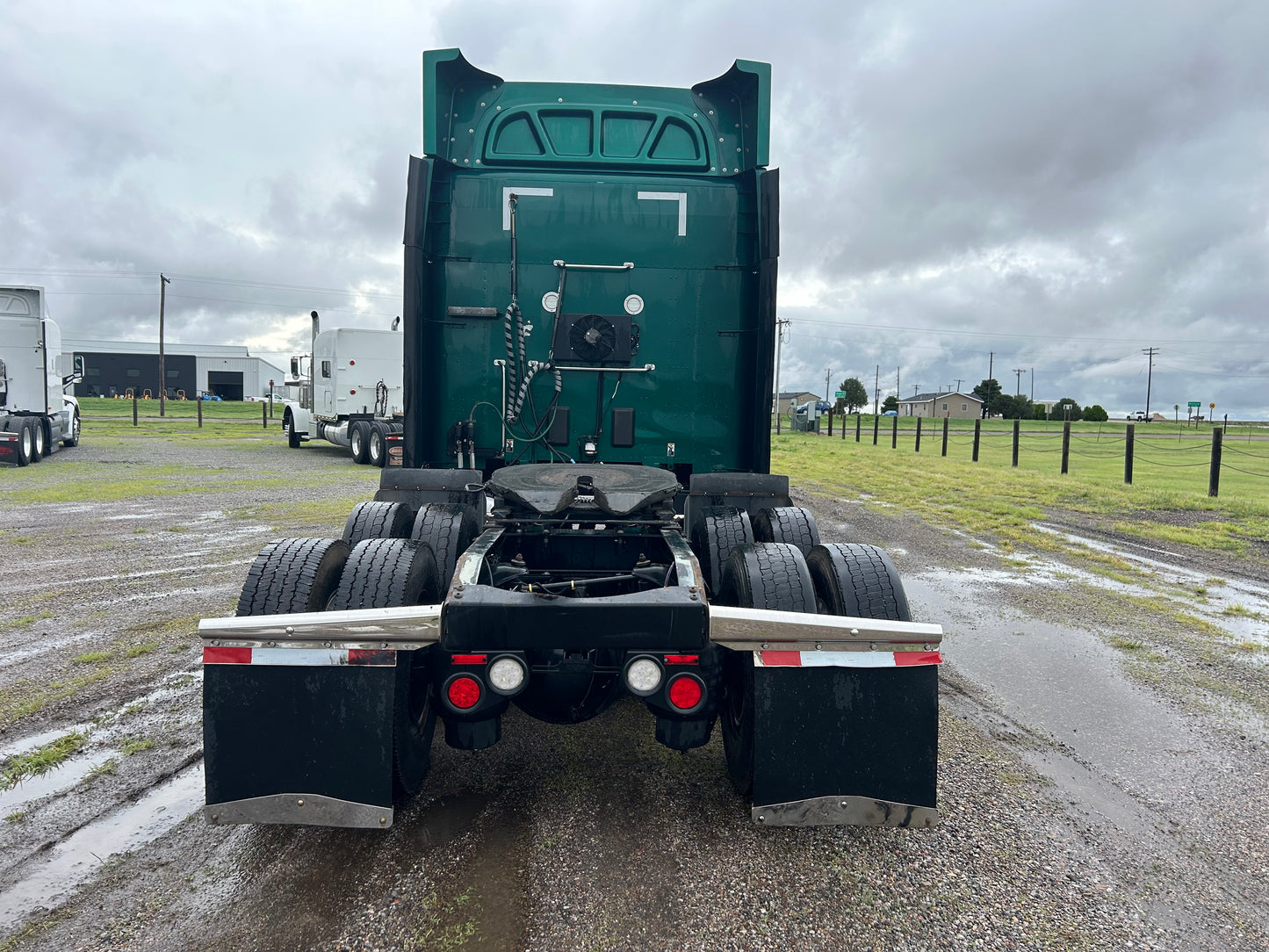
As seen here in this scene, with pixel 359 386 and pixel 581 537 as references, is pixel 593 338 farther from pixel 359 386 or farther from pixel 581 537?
pixel 359 386

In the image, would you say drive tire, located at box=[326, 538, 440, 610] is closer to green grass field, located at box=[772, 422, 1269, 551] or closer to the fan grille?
the fan grille

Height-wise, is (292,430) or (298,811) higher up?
(292,430)

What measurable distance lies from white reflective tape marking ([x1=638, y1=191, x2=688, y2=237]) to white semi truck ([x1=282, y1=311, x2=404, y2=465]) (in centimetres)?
1489

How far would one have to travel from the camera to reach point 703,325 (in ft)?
16.2

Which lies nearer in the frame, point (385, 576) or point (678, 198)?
point (385, 576)

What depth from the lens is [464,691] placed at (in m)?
2.62

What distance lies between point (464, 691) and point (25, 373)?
20078mm

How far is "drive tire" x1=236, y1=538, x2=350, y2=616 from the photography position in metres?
2.94

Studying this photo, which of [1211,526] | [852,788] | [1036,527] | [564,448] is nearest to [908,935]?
[852,788]

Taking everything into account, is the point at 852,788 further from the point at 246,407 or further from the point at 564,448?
the point at 246,407

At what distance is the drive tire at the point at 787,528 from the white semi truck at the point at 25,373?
18.3m

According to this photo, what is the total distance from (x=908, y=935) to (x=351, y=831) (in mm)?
1973

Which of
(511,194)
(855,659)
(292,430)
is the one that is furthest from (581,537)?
(292,430)

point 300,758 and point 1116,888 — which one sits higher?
point 300,758
